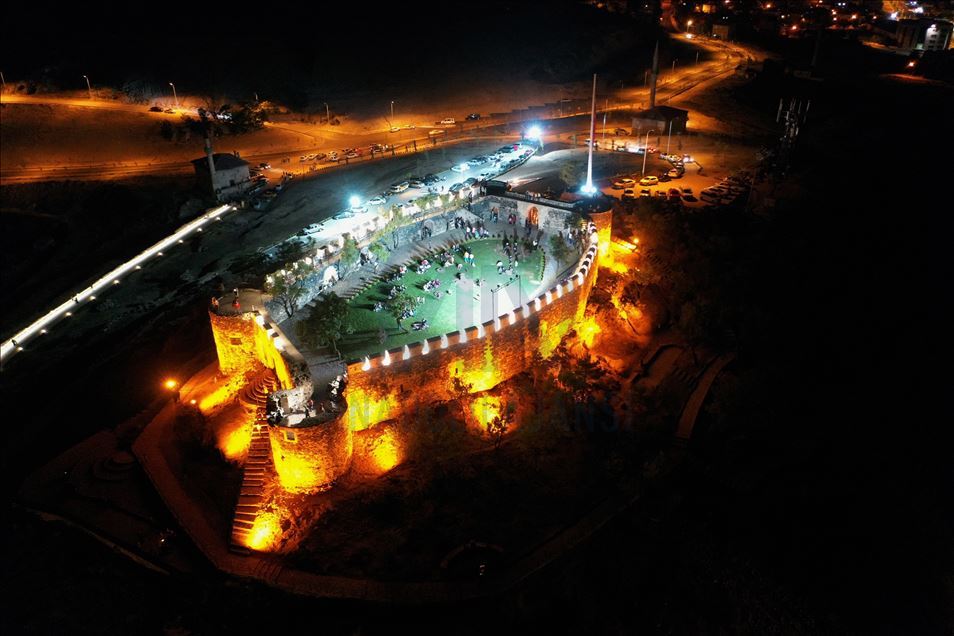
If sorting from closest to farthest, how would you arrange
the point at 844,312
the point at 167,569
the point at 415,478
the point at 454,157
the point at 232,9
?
the point at 167,569 → the point at 415,478 → the point at 844,312 → the point at 454,157 → the point at 232,9

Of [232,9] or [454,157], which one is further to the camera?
[232,9]

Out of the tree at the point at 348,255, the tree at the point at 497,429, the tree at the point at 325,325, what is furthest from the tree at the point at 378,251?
Result: the tree at the point at 497,429

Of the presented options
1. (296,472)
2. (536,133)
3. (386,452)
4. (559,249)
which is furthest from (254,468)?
(536,133)

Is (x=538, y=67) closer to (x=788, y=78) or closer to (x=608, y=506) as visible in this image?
(x=788, y=78)

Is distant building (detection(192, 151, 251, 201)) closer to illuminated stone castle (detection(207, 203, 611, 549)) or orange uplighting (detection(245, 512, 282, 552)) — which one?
illuminated stone castle (detection(207, 203, 611, 549))

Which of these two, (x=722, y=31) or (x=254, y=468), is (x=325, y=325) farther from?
(x=722, y=31)

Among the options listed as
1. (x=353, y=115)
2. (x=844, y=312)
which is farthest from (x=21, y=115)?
(x=844, y=312)

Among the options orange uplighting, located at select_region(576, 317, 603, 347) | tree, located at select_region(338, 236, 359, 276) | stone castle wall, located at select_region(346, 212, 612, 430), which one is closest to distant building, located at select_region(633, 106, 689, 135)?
orange uplighting, located at select_region(576, 317, 603, 347)
